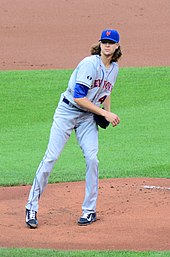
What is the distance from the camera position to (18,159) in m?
12.7

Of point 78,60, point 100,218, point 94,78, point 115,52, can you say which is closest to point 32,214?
point 100,218

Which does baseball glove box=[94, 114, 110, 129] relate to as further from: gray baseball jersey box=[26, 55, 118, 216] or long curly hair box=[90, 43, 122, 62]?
long curly hair box=[90, 43, 122, 62]

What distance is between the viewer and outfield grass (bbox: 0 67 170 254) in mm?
11462

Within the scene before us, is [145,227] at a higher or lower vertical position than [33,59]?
lower

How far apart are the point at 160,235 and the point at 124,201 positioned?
1.54 metres

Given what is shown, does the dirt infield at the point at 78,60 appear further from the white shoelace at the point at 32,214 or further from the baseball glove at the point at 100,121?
the baseball glove at the point at 100,121

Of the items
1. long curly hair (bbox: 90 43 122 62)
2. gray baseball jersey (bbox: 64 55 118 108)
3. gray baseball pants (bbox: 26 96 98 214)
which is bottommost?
gray baseball pants (bbox: 26 96 98 214)

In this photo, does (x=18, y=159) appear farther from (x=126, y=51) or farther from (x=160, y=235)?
(x=126, y=51)

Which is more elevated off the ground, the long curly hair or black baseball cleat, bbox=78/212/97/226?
the long curly hair

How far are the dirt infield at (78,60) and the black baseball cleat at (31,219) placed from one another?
0.09m

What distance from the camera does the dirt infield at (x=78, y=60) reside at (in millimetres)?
→ 7910

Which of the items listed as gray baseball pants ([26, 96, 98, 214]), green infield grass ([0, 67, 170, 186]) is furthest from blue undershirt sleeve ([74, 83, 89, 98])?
green infield grass ([0, 67, 170, 186])

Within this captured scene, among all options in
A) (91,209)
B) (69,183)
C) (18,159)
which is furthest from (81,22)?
(91,209)

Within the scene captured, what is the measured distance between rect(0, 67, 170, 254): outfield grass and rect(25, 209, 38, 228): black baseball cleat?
118cm
